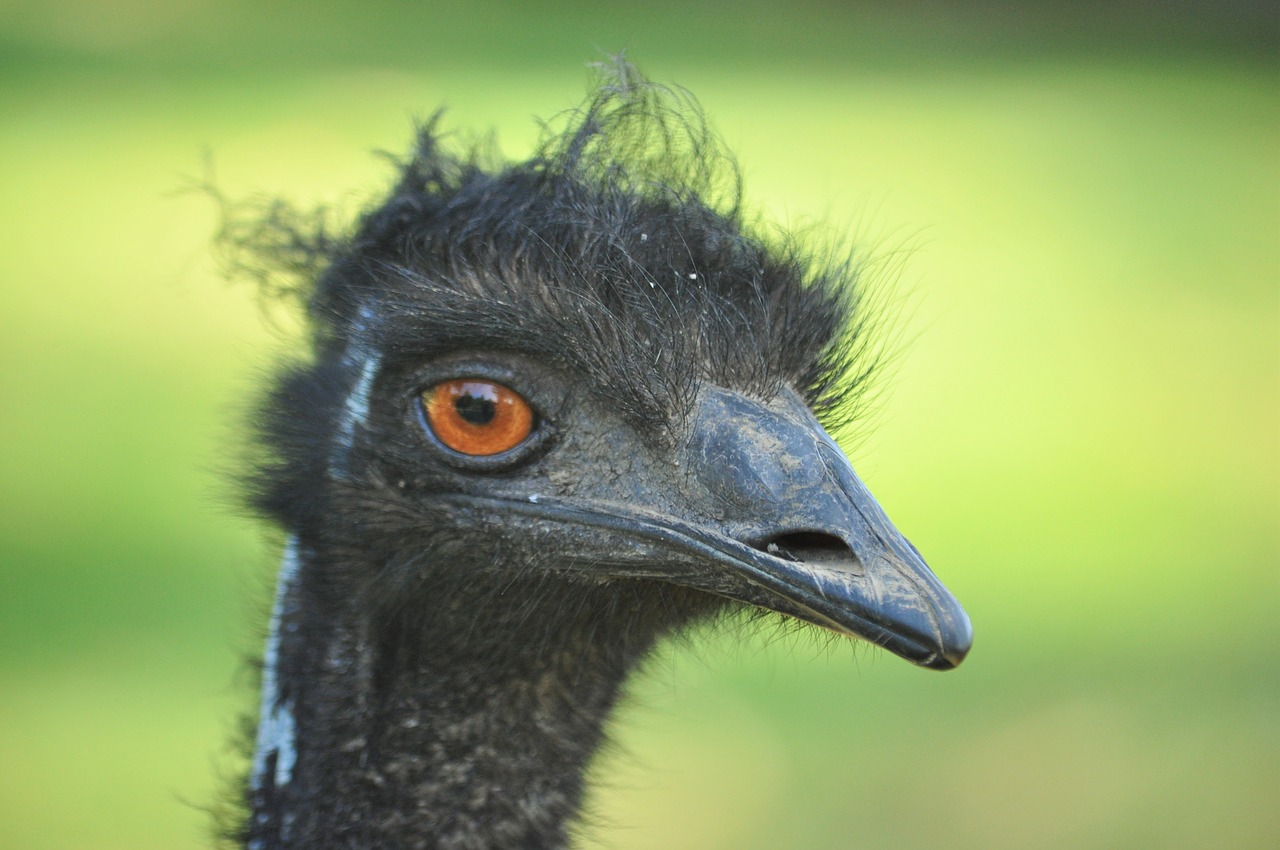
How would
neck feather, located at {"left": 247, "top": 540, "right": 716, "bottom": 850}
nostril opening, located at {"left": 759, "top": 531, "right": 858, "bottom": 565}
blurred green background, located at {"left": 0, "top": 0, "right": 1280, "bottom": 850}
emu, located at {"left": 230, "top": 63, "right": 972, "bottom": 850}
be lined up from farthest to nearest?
blurred green background, located at {"left": 0, "top": 0, "right": 1280, "bottom": 850}, neck feather, located at {"left": 247, "top": 540, "right": 716, "bottom": 850}, emu, located at {"left": 230, "top": 63, "right": 972, "bottom": 850}, nostril opening, located at {"left": 759, "top": 531, "right": 858, "bottom": 565}

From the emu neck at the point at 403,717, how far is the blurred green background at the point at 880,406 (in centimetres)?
25

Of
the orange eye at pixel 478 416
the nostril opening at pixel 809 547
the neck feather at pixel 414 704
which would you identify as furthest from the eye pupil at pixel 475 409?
the nostril opening at pixel 809 547

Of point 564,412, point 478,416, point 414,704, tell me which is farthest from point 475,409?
point 414,704

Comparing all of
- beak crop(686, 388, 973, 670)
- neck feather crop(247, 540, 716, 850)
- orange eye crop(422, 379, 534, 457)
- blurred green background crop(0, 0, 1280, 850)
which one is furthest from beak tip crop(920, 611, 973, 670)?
blurred green background crop(0, 0, 1280, 850)

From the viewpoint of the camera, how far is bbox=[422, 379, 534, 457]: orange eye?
1962 mm

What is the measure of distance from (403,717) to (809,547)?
667mm

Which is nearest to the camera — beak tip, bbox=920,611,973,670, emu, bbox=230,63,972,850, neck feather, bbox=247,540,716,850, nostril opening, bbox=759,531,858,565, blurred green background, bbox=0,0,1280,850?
beak tip, bbox=920,611,973,670

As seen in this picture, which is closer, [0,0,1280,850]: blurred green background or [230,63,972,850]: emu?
[230,63,972,850]: emu

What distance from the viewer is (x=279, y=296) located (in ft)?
7.80

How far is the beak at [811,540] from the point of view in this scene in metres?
1.68

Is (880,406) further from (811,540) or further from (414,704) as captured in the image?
(414,704)

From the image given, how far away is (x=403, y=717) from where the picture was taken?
2074 mm

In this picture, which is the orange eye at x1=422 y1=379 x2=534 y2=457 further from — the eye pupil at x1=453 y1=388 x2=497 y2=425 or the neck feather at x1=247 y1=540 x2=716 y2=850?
the neck feather at x1=247 y1=540 x2=716 y2=850

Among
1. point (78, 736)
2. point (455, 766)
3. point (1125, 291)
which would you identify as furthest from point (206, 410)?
point (1125, 291)
